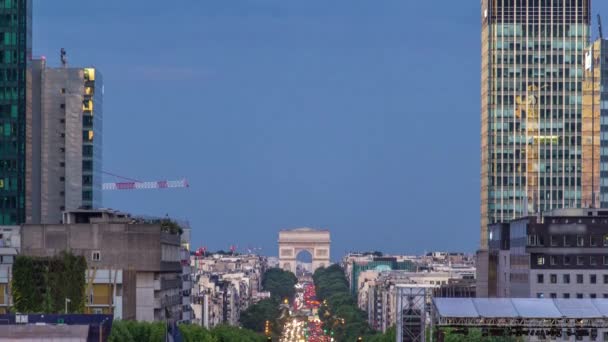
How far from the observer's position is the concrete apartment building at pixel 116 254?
140 m

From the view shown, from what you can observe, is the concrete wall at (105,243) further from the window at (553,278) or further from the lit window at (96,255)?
the window at (553,278)

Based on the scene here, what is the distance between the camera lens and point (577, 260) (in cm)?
18050

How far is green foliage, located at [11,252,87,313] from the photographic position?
132 m

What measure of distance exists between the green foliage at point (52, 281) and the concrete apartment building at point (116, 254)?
17.4ft

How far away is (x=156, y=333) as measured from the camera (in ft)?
419

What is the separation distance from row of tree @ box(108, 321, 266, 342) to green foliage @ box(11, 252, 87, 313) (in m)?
Result: 6.26

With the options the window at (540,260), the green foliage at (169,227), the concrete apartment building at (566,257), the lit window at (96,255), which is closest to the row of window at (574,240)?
the concrete apartment building at (566,257)

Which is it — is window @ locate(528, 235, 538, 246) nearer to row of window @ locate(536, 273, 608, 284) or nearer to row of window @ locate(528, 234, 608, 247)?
row of window @ locate(528, 234, 608, 247)

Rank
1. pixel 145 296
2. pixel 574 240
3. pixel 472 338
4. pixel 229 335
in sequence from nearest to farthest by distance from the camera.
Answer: pixel 145 296 < pixel 472 338 < pixel 229 335 < pixel 574 240

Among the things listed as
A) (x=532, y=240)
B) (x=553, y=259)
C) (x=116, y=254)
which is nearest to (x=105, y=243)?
(x=116, y=254)

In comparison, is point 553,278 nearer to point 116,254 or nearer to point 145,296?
point 145,296

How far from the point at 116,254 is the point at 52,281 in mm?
9503

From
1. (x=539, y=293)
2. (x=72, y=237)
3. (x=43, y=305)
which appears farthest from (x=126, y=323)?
(x=539, y=293)

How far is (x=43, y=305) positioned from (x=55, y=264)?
480 cm
